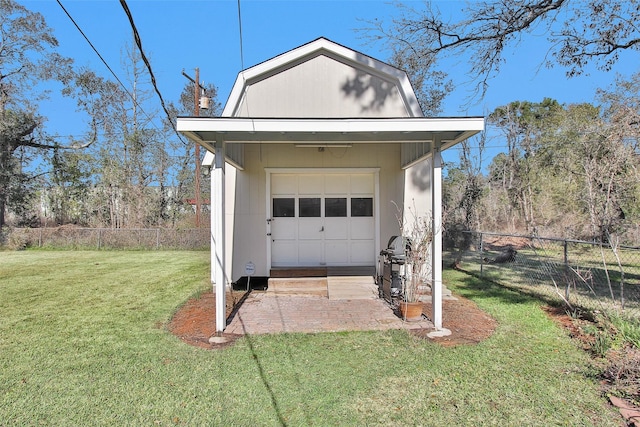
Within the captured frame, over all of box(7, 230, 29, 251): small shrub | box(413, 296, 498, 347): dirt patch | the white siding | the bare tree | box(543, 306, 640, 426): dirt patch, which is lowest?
box(413, 296, 498, 347): dirt patch

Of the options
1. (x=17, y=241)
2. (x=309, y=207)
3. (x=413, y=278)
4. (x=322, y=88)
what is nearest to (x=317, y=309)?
(x=413, y=278)

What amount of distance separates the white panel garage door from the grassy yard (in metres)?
2.96

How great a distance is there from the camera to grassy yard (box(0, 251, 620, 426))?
106 inches

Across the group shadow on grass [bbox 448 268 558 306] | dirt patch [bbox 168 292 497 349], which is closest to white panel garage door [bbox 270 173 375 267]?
dirt patch [bbox 168 292 497 349]

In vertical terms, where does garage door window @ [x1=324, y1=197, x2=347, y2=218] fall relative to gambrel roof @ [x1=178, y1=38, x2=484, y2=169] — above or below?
below

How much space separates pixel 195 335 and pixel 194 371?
1.10 meters

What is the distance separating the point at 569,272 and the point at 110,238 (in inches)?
629

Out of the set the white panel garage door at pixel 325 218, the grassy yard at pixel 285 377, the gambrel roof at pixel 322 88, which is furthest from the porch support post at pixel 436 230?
the white panel garage door at pixel 325 218

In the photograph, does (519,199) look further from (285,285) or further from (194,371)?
(194,371)

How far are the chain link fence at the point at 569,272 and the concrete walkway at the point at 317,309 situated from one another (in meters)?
2.50

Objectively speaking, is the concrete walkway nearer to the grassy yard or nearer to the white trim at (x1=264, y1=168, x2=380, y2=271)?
the grassy yard

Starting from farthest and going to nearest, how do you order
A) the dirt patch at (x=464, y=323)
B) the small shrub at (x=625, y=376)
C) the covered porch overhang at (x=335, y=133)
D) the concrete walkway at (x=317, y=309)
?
the concrete walkway at (x=317, y=309), the covered porch overhang at (x=335, y=133), the dirt patch at (x=464, y=323), the small shrub at (x=625, y=376)

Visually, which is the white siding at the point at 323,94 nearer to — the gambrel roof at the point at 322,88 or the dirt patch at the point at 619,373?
the gambrel roof at the point at 322,88

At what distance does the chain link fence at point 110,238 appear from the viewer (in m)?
14.3
